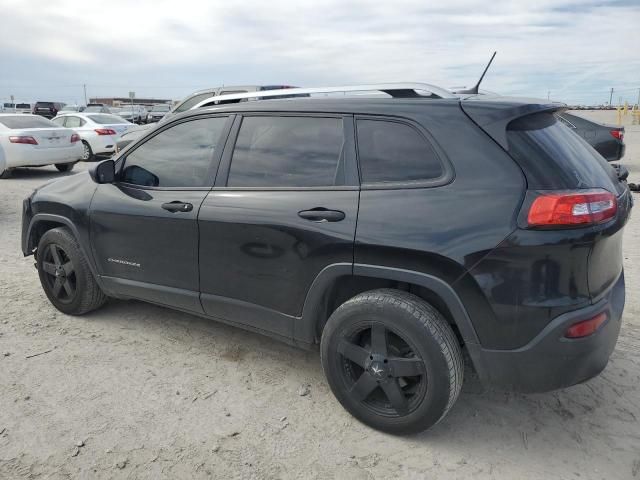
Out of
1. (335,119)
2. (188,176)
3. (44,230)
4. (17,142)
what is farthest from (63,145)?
(335,119)

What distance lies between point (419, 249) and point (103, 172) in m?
2.34

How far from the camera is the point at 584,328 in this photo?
92.4 inches

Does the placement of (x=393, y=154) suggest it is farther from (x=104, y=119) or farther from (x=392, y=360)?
(x=104, y=119)

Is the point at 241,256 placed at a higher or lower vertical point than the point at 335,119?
lower

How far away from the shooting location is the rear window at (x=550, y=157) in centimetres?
236

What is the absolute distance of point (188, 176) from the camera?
3426 mm

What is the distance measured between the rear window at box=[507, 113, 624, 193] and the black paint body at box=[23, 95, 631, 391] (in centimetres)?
6

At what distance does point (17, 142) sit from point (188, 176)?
9.89 metres

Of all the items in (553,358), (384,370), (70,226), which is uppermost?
(70,226)

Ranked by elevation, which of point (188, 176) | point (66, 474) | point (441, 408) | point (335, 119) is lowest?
point (66, 474)

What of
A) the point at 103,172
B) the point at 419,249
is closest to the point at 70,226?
the point at 103,172

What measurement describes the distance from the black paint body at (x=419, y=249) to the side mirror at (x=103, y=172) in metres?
0.35

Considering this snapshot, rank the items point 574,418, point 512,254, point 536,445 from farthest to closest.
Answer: point 574,418 < point 536,445 < point 512,254

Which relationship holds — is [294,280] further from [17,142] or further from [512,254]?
[17,142]
